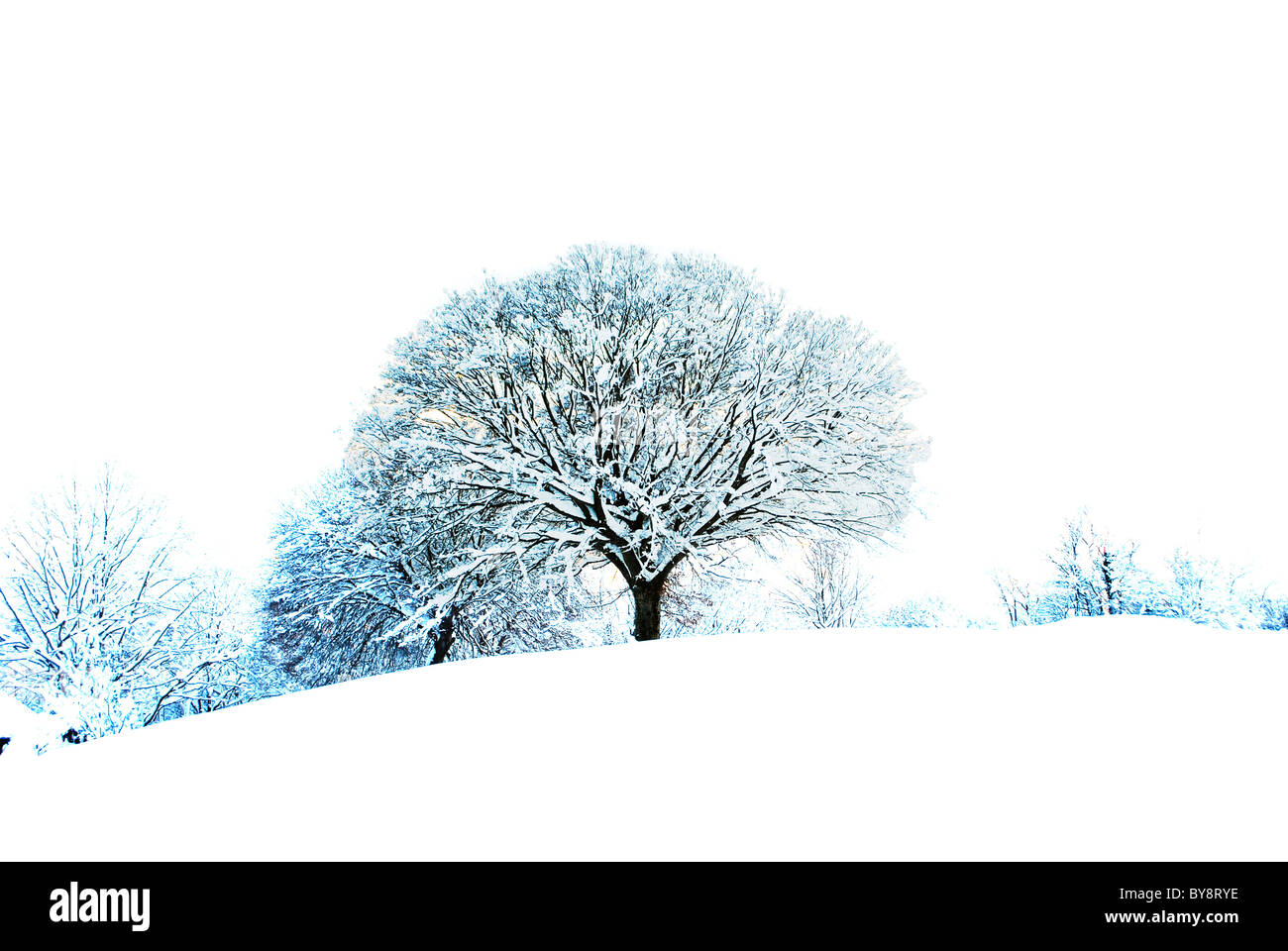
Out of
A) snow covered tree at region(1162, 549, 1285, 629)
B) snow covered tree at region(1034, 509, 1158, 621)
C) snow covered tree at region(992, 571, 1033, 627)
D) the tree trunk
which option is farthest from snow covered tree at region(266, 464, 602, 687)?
snow covered tree at region(1162, 549, 1285, 629)

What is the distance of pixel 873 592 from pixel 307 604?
13.9 metres

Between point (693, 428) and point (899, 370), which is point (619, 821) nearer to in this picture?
point (693, 428)

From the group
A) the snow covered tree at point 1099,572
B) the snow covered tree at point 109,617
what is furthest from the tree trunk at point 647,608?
the snow covered tree at point 109,617

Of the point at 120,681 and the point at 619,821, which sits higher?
the point at 619,821

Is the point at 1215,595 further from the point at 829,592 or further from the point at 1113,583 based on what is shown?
the point at 829,592

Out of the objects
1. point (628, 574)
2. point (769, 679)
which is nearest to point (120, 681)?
point (628, 574)

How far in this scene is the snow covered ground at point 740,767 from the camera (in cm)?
124

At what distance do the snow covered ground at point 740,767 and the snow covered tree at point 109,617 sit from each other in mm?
13236

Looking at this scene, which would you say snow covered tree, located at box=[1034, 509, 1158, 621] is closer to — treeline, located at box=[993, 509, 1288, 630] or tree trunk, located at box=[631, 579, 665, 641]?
treeline, located at box=[993, 509, 1288, 630]

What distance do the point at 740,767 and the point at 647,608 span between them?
7.66m

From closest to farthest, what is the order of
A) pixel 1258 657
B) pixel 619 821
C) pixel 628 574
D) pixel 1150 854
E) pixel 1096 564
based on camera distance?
1. pixel 1150 854
2. pixel 619 821
3. pixel 1258 657
4. pixel 1096 564
5. pixel 628 574

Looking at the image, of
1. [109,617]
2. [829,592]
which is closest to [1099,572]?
[829,592]

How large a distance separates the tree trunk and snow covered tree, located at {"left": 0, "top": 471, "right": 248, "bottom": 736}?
9315mm

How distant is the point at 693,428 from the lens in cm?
855
